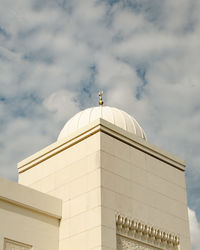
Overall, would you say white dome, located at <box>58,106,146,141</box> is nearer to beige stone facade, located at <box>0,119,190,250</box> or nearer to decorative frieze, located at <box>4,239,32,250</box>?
beige stone facade, located at <box>0,119,190,250</box>

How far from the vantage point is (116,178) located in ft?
39.9

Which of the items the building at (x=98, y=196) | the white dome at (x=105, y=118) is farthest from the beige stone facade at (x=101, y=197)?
the white dome at (x=105, y=118)

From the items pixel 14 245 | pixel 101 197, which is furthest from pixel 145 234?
pixel 14 245

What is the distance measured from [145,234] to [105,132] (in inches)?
110

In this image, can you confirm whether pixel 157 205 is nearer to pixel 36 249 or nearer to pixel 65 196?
pixel 65 196

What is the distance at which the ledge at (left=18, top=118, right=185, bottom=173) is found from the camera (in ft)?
40.9

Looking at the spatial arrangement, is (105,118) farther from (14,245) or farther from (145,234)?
(14,245)

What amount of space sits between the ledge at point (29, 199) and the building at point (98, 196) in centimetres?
2

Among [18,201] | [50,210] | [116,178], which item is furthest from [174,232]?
[18,201]

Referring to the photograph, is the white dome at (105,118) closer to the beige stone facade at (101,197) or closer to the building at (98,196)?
the building at (98,196)

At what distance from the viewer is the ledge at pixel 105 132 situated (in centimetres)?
1247

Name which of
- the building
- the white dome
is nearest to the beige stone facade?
the building

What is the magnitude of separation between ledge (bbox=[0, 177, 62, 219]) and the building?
0.08 feet

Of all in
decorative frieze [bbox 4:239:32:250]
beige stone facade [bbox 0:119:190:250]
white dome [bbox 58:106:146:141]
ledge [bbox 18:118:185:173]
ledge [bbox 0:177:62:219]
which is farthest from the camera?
white dome [bbox 58:106:146:141]
